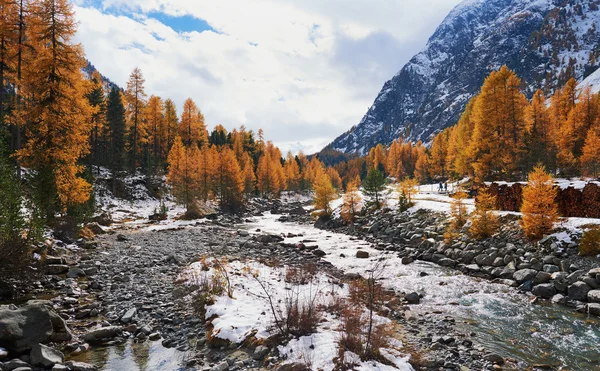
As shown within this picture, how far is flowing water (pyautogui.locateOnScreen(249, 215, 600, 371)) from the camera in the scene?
913 cm

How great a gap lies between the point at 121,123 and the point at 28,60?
109ft

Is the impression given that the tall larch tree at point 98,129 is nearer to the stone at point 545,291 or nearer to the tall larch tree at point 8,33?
the tall larch tree at point 8,33

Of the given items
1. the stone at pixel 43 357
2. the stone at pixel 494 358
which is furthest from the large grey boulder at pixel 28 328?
the stone at pixel 494 358

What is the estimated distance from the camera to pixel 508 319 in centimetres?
1166

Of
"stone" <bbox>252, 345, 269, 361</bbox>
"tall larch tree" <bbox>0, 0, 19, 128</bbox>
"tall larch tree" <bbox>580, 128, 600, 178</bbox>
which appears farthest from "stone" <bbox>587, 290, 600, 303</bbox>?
"tall larch tree" <bbox>580, 128, 600, 178</bbox>

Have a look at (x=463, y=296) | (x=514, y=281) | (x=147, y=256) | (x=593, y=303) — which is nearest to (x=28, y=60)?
(x=147, y=256)

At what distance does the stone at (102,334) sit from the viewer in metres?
8.17

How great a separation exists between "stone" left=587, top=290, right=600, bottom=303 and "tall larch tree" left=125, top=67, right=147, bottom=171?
5713 centimetres

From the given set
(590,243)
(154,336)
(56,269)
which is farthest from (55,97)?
(590,243)

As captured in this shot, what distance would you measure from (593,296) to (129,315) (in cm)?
1747

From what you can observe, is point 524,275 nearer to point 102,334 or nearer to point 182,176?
point 102,334

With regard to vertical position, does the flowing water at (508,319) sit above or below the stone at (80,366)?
below

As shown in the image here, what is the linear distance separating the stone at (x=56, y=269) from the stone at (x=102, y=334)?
20.4ft

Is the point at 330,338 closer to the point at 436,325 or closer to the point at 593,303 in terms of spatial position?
the point at 436,325
